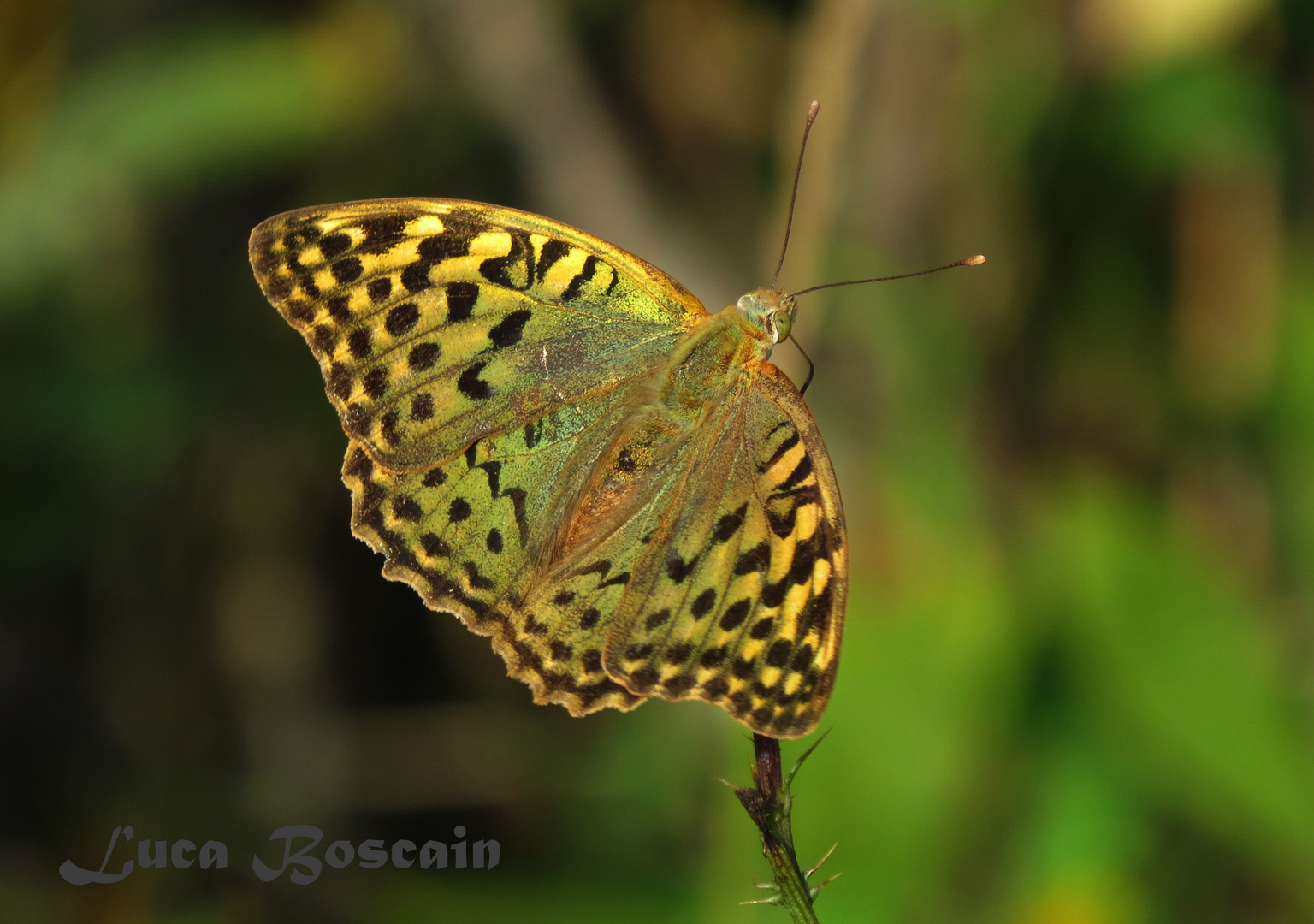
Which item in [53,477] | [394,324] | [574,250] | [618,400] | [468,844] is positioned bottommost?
[468,844]

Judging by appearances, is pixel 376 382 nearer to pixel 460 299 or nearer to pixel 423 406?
pixel 423 406

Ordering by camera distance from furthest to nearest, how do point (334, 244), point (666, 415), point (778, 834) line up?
point (666, 415), point (334, 244), point (778, 834)

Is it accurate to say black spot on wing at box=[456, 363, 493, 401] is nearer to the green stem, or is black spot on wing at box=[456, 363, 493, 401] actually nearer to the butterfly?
the butterfly

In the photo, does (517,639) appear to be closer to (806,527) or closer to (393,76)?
(806,527)

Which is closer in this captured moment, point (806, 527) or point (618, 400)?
point (806, 527)

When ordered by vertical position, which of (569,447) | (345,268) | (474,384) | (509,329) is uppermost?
(345,268)

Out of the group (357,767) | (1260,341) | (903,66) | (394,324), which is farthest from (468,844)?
(1260,341)

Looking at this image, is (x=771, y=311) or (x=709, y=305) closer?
(x=771, y=311)

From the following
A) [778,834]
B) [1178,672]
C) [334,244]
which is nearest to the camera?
[778,834]

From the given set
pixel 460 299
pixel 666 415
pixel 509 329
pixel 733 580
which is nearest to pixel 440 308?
pixel 460 299
